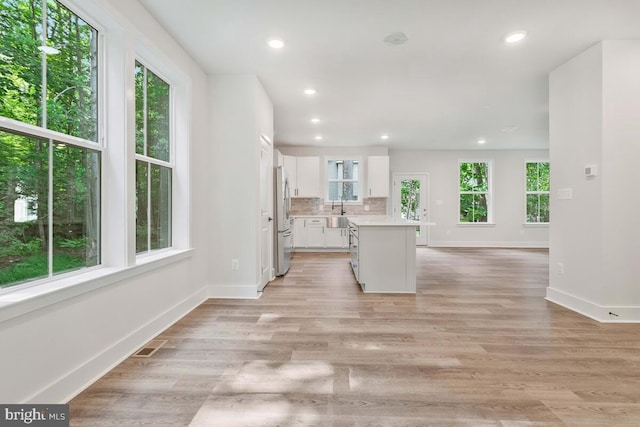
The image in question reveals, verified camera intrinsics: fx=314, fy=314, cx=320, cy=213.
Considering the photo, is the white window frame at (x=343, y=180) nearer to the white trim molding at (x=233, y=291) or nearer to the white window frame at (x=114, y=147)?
the white trim molding at (x=233, y=291)

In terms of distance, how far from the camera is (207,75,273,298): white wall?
12.1 ft

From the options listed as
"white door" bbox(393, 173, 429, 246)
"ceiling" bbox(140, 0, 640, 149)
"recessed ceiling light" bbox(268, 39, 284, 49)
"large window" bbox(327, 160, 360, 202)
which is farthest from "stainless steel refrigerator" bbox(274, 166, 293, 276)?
"white door" bbox(393, 173, 429, 246)

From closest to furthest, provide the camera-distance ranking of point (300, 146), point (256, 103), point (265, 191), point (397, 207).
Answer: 1. point (256, 103)
2. point (265, 191)
3. point (300, 146)
4. point (397, 207)

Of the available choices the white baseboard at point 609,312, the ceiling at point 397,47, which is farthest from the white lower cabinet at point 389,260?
the ceiling at point 397,47

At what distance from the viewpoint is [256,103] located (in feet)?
12.2

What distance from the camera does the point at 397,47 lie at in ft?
10.00

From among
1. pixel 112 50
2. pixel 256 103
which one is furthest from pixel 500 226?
pixel 112 50

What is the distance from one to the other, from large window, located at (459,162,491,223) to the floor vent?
8.11 meters

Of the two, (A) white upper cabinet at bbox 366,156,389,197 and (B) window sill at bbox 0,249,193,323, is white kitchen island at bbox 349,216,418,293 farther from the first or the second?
(A) white upper cabinet at bbox 366,156,389,197

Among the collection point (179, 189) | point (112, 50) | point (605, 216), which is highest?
point (112, 50)

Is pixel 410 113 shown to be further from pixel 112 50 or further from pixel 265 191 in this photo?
pixel 112 50

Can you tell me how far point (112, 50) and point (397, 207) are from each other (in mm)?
7490

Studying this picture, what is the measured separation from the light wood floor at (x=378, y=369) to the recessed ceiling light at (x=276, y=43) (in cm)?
261

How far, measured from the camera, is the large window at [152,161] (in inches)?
105
